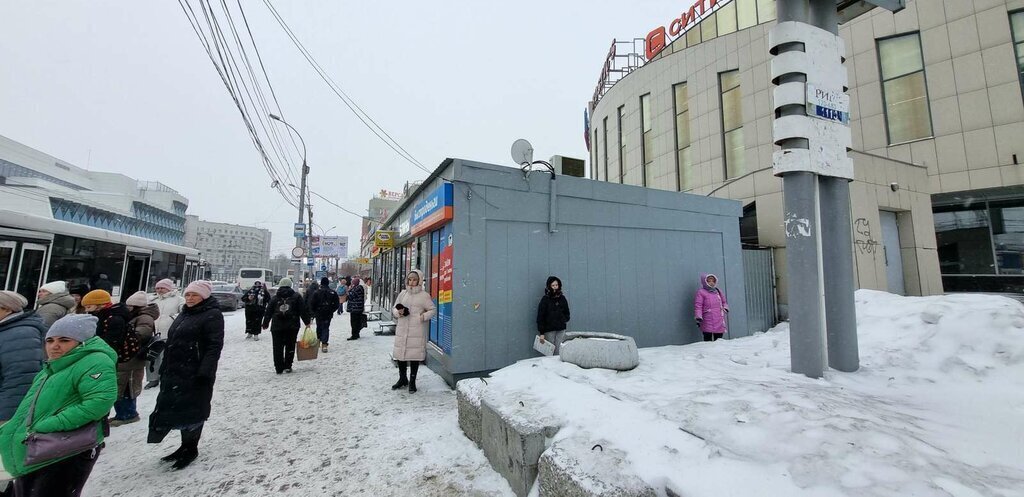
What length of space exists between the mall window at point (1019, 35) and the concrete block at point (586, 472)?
61.3 ft

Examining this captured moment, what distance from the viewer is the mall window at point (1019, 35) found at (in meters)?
11.3

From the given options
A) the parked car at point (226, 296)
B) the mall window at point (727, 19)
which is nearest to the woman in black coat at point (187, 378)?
the parked car at point (226, 296)

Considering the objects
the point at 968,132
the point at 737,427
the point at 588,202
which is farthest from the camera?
the point at 968,132

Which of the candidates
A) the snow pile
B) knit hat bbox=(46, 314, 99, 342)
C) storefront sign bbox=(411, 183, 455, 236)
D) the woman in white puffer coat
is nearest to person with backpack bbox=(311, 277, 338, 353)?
the woman in white puffer coat

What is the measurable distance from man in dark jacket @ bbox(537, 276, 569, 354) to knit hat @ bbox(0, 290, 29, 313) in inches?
208

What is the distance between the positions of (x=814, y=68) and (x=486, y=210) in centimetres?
465

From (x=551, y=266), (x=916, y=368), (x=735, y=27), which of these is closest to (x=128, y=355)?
(x=551, y=266)

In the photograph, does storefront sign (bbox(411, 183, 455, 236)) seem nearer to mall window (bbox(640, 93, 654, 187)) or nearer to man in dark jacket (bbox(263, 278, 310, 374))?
man in dark jacket (bbox(263, 278, 310, 374))

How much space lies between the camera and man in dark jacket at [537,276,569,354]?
19.2 ft

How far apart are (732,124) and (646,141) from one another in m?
5.22

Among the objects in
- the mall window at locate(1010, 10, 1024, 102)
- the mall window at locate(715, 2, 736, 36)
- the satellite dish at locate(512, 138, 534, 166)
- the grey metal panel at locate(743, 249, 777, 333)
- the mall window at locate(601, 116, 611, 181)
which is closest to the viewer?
the satellite dish at locate(512, 138, 534, 166)

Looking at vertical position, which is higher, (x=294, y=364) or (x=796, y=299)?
(x=796, y=299)

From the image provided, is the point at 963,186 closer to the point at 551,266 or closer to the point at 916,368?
the point at 916,368

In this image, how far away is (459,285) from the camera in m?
5.78
